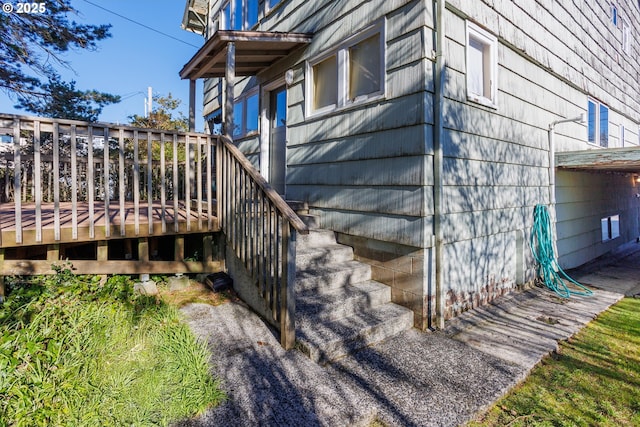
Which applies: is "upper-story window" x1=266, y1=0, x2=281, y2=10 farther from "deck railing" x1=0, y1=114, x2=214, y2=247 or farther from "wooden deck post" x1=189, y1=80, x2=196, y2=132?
"deck railing" x1=0, y1=114, x2=214, y2=247

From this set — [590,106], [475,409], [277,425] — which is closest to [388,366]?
[475,409]

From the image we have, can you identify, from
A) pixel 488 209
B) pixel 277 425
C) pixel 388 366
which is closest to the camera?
pixel 277 425

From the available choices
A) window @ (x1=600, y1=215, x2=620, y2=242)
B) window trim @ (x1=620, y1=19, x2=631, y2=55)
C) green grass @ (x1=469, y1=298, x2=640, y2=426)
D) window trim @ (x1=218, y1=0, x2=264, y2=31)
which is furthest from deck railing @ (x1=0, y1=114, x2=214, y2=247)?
window trim @ (x1=620, y1=19, x2=631, y2=55)

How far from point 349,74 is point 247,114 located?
3.26 m

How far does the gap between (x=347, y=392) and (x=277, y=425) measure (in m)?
0.56

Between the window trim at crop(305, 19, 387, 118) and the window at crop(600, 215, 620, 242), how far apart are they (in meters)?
6.80

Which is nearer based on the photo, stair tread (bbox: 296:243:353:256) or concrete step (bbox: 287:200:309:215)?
stair tread (bbox: 296:243:353:256)

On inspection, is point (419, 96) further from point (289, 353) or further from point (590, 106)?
point (590, 106)

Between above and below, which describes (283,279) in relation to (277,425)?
above

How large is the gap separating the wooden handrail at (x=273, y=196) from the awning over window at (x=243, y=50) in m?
1.52

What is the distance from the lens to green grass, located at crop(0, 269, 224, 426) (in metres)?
1.97

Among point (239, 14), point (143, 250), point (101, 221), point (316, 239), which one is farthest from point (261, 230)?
point (239, 14)

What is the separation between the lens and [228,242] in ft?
12.5

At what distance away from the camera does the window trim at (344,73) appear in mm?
3750
